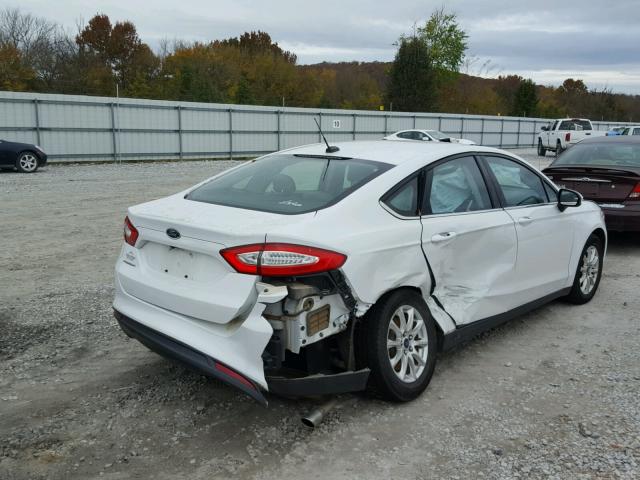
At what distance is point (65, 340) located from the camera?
4.67 meters

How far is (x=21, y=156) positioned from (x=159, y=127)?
720 centimetres

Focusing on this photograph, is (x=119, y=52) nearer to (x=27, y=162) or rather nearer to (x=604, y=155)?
(x=27, y=162)

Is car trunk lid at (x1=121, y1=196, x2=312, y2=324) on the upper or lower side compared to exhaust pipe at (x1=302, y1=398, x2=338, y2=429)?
upper

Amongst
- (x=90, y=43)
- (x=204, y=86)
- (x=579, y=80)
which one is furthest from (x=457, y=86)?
(x=579, y=80)

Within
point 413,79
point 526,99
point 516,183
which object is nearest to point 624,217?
point 516,183

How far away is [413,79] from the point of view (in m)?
52.0

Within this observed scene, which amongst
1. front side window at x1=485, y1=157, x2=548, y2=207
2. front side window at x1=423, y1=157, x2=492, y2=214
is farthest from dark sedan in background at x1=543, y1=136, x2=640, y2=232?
front side window at x1=423, y1=157, x2=492, y2=214

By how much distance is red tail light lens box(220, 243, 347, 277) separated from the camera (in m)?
3.06

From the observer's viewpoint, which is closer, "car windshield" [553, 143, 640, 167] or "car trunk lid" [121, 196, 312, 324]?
"car trunk lid" [121, 196, 312, 324]

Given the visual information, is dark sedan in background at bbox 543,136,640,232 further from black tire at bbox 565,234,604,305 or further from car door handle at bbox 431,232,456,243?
car door handle at bbox 431,232,456,243

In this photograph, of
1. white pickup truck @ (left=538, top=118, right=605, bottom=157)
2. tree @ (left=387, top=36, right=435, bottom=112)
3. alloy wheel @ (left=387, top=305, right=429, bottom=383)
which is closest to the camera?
alloy wheel @ (left=387, top=305, right=429, bottom=383)

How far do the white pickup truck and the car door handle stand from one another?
27.5 meters

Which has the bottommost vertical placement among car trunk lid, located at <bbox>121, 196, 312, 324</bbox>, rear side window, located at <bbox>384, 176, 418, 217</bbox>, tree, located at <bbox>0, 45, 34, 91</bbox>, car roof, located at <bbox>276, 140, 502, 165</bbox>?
car trunk lid, located at <bbox>121, 196, 312, 324</bbox>

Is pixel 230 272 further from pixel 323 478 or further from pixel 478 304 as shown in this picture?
pixel 478 304
